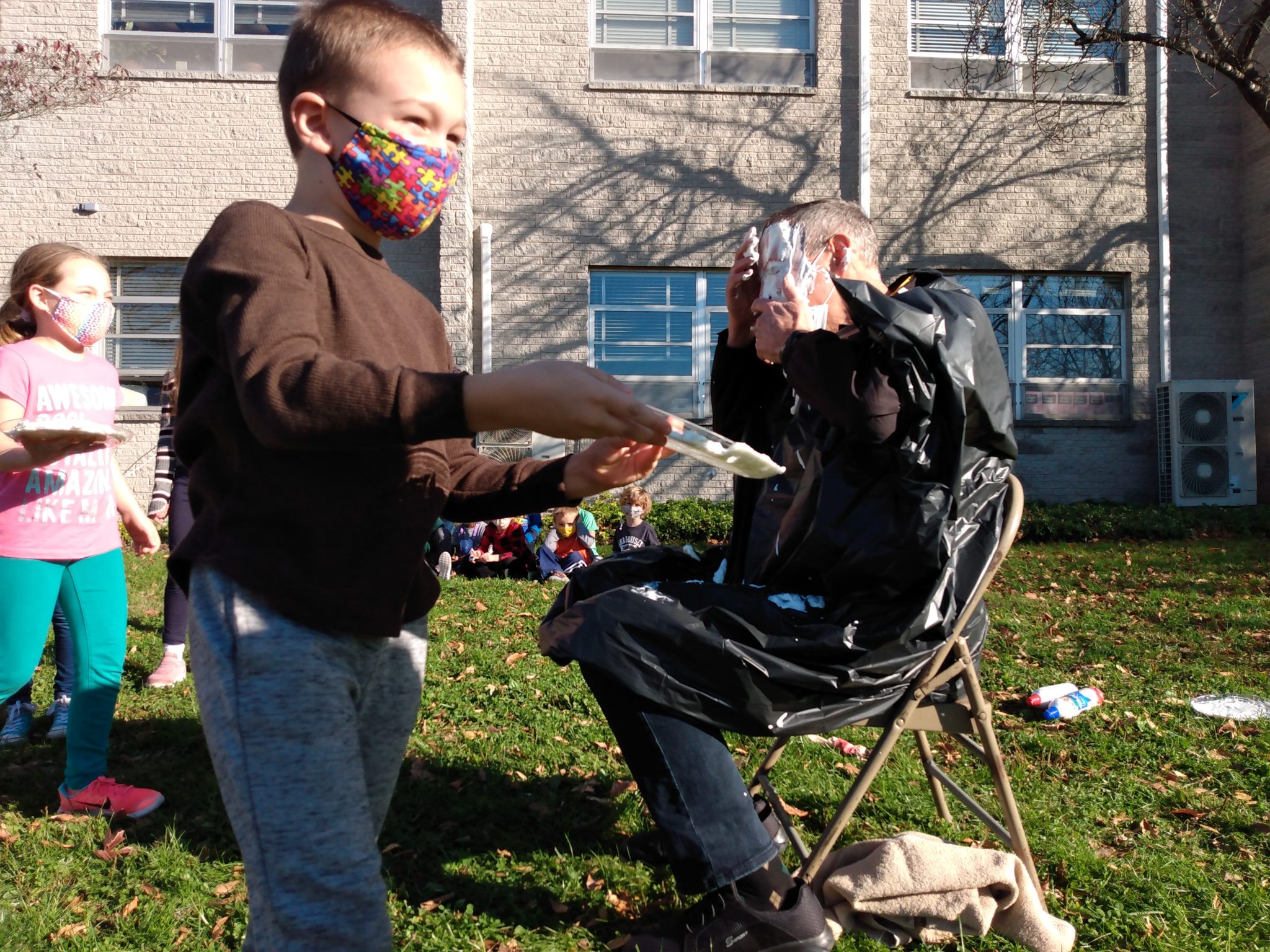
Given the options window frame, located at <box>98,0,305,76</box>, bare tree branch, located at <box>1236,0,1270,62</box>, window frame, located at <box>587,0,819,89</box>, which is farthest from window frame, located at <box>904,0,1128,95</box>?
window frame, located at <box>98,0,305,76</box>

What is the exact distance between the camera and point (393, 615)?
4.97 feet

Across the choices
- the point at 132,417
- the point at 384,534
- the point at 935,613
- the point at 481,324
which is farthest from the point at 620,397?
the point at 132,417

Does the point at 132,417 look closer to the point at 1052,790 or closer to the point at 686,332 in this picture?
the point at 686,332

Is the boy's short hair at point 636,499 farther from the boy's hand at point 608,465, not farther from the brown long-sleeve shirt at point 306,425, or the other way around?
the brown long-sleeve shirt at point 306,425

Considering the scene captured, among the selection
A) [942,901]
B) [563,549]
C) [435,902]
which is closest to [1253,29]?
[563,549]

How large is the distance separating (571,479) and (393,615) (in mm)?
496

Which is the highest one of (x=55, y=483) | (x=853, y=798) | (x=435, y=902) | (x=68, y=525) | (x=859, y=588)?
(x=55, y=483)

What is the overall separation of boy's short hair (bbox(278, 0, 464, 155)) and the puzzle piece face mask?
59 millimetres

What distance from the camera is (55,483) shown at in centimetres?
351

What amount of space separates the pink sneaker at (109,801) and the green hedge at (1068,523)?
26.6 feet

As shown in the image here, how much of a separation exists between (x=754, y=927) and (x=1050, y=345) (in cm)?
1354

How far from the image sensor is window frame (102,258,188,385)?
43.8ft

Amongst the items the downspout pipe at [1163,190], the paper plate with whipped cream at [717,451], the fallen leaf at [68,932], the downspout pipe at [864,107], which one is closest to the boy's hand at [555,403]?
the paper plate with whipped cream at [717,451]

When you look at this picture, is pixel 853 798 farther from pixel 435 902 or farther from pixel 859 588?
pixel 435 902
